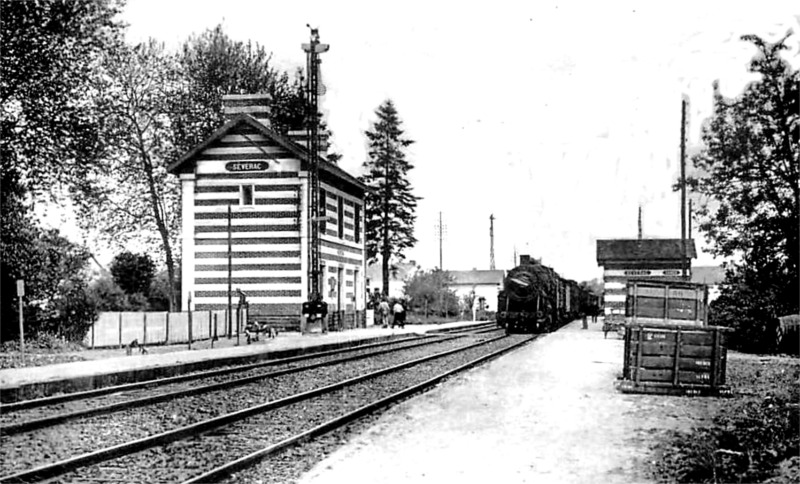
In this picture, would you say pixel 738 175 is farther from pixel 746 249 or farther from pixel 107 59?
pixel 107 59

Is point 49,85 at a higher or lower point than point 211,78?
lower

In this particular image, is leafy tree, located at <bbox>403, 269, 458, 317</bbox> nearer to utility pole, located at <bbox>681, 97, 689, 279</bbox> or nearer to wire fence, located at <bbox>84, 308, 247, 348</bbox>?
utility pole, located at <bbox>681, 97, 689, 279</bbox>

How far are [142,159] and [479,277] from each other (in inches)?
3106

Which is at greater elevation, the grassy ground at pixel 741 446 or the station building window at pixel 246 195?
the station building window at pixel 246 195

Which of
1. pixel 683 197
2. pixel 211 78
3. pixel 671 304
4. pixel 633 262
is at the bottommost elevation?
pixel 671 304

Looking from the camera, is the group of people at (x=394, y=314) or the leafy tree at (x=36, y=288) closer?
the leafy tree at (x=36, y=288)

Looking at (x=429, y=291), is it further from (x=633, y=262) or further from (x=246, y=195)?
(x=246, y=195)

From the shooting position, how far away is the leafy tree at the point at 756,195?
23328 millimetres

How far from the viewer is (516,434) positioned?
1070 centimetres

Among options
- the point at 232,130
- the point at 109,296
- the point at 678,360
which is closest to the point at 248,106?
the point at 232,130

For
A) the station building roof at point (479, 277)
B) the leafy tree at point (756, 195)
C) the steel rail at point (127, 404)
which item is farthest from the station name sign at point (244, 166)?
the station building roof at point (479, 277)

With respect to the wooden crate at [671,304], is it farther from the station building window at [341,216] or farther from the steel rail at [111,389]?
the station building window at [341,216]

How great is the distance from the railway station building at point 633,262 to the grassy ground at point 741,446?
2853 cm

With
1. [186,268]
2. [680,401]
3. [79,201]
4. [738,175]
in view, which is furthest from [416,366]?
[186,268]
